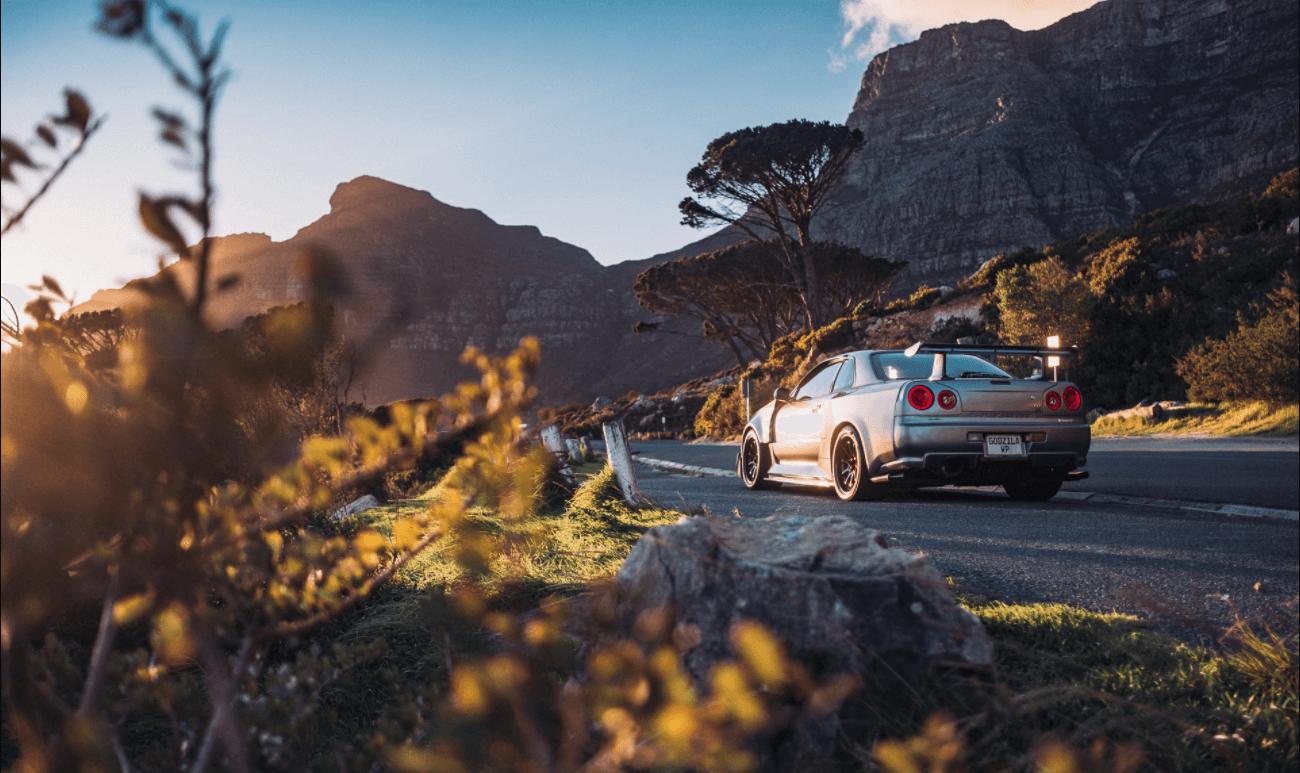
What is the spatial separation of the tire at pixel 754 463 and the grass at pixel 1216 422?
28.8ft

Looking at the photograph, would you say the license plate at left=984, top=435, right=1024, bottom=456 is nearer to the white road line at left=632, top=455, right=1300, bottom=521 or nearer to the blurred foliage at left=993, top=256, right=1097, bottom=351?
the white road line at left=632, top=455, right=1300, bottom=521

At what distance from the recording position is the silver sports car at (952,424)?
604 centimetres

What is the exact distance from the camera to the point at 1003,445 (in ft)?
20.0

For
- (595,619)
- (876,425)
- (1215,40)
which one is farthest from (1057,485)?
(1215,40)

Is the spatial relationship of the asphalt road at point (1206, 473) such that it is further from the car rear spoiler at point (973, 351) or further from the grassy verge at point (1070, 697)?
the grassy verge at point (1070, 697)

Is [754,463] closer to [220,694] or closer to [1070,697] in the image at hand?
[1070,697]

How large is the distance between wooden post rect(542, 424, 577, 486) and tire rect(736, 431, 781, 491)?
209cm

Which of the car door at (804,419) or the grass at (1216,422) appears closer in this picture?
the car door at (804,419)

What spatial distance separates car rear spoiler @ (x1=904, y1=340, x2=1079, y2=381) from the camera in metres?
6.14

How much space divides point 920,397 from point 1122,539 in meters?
1.96

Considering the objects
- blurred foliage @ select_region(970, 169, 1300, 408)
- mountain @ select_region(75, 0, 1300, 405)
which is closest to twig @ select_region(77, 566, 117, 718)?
blurred foliage @ select_region(970, 169, 1300, 408)

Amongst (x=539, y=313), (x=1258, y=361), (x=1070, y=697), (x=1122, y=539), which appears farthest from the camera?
(x=539, y=313)

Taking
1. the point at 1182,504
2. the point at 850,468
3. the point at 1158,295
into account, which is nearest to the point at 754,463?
the point at 850,468

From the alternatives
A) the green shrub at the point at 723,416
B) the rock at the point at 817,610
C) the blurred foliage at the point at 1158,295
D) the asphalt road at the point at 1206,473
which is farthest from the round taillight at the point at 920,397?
the green shrub at the point at 723,416
